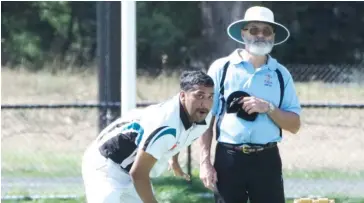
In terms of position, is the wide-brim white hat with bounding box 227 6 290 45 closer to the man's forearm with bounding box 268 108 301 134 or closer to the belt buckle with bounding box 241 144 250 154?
the man's forearm with bounding box 268 108 301 134

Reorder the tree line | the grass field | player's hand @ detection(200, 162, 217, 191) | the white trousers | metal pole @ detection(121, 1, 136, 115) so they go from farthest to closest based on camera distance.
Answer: the tree line < the grass field < metal pole @ detection(121, 1, 136, 115) < player's hand @ detection(200, 162, 217, 191) < the white trousers

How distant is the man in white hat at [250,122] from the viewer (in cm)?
601

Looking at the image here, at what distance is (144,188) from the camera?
5.19m

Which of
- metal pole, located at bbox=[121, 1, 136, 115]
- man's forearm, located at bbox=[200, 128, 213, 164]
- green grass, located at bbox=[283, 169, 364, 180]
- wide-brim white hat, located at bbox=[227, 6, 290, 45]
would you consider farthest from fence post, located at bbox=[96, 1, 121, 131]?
man's forearm, located at bbox=[200, 128, 213, 164]

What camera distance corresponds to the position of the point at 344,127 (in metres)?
12.4

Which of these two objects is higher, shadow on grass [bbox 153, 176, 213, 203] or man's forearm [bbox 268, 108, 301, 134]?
man's forearm [bbox 268, 108, 301, 134]

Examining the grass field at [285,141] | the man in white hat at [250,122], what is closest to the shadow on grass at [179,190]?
the grass field at [285,141]

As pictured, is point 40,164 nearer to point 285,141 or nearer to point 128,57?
point 285,141

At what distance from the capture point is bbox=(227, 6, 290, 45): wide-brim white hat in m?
6.14

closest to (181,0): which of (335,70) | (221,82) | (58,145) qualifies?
(335,70)

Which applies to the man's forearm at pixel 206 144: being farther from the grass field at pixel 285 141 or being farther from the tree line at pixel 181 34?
the tree line at pixel 181 34

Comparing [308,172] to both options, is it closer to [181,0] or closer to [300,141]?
[300,141]

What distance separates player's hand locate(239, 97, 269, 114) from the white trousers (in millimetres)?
877

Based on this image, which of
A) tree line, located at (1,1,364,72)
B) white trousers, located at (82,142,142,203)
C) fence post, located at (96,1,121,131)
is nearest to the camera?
white trousers, located at (82,142,142,203)
